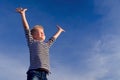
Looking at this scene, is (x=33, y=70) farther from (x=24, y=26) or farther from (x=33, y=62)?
(x=24, y=26)

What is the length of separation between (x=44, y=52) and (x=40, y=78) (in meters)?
1.12

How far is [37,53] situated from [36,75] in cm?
91

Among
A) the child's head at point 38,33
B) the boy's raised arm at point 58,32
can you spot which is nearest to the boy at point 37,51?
the child's head at point 38,33

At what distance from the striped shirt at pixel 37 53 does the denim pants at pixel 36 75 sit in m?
0.21

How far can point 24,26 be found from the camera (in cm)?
1064

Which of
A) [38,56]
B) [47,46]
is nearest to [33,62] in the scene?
[38,56]

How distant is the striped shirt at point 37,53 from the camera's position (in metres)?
10.3

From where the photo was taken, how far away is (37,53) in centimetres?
1046

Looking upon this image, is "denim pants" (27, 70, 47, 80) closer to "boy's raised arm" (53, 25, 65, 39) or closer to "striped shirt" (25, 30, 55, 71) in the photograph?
"striped shirt" (25, 30, 55, 71)

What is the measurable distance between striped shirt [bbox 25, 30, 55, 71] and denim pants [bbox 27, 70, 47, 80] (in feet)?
0.67

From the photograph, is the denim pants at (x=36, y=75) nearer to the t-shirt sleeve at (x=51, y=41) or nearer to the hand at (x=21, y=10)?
the t-shirt sleeve at (x=51, y=41)

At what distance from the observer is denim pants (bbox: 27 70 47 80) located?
986 centimetres

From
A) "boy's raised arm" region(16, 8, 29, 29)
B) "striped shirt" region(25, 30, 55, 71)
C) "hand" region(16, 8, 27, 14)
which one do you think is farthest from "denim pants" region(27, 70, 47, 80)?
"hand" region(16, 8, 27, 14)

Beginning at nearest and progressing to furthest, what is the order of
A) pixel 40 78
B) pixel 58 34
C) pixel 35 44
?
pixel 40 78, pixel 35 44, pixel 58 34
